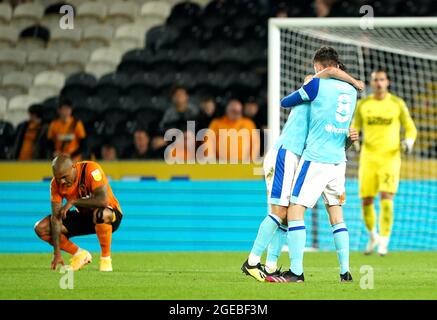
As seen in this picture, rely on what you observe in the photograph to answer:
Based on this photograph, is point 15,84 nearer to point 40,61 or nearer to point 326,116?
point 40,61

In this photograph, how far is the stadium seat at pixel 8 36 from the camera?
18.5 metres

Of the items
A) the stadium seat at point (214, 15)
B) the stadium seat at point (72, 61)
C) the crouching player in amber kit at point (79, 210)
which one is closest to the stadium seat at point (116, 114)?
the stadium seat at point (72, 61)

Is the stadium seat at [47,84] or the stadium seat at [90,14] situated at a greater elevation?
the stadium seat at [90,14]

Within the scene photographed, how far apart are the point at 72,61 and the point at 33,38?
34.5 inches

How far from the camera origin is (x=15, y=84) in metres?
17.9

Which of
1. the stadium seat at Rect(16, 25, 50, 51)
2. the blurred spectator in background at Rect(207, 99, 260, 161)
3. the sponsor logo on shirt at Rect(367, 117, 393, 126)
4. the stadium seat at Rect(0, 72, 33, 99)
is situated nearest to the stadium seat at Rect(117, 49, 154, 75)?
the stadium seat at Rect(0, 72, 33, 99)

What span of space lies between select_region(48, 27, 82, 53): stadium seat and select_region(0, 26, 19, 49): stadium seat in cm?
61

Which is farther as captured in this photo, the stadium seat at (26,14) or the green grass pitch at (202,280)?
the stadium seat at (26,14)

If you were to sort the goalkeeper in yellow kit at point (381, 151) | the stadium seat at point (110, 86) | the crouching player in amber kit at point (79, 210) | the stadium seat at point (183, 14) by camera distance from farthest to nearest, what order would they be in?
the stadium seat at point (183, 14)
the stadium seat at point (110, 86)
the goalkeeper in yellow kit at point (381, 151)
the crouching player in amber kit at point (79, 210)

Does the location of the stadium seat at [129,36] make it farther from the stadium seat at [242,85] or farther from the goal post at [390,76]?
the goal post at [390,76]

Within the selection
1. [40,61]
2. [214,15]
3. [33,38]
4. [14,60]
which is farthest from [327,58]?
[33,38]

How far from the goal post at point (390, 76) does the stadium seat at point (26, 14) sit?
211 inches

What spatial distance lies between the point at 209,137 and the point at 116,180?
1.41 m

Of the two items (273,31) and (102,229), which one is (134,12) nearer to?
(273,31)
